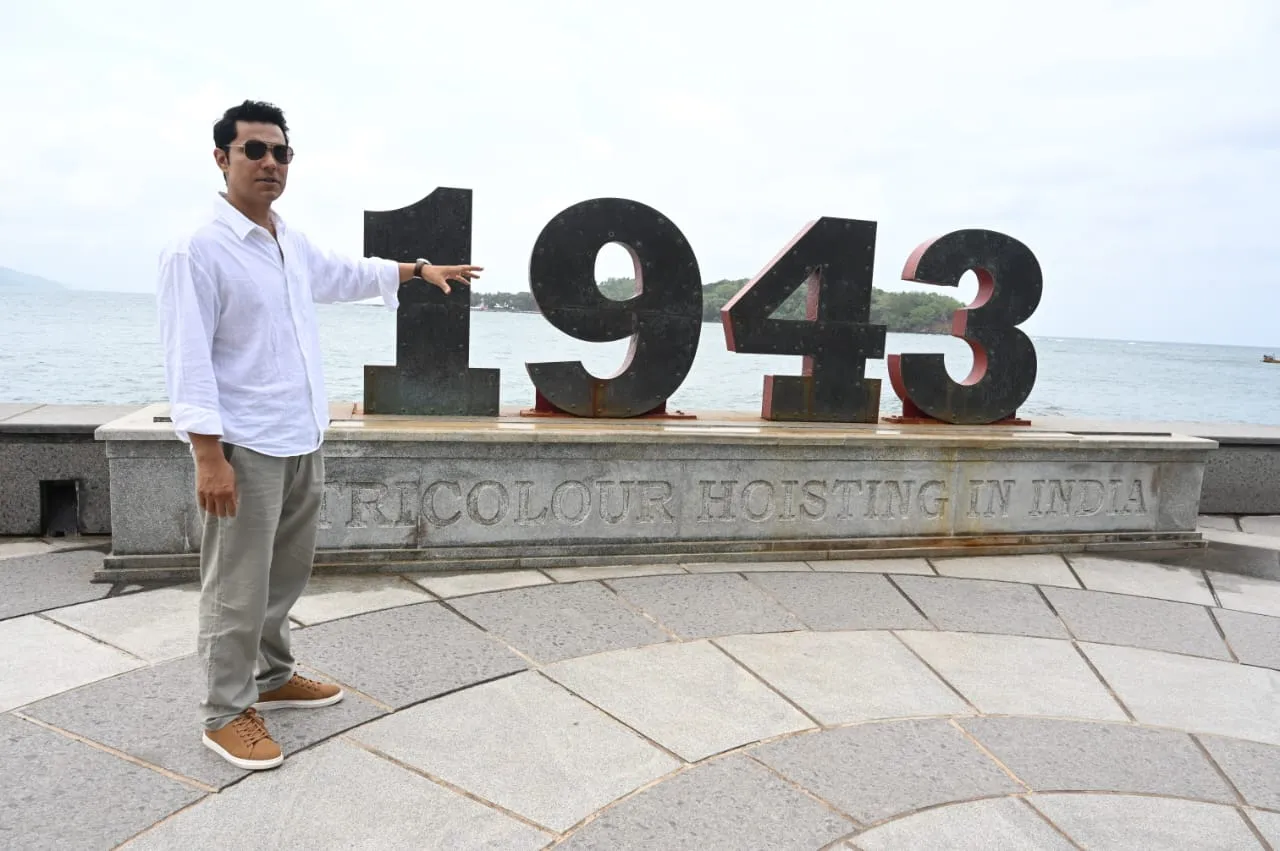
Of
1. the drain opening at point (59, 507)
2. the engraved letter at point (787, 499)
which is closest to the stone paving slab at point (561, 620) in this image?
the engraved letter at point (787, 499)

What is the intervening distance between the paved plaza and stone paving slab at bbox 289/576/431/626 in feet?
0.07

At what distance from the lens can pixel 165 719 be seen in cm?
323

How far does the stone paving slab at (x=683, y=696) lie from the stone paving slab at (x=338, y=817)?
0.80 m

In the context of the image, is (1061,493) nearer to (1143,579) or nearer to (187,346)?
(1143,579)

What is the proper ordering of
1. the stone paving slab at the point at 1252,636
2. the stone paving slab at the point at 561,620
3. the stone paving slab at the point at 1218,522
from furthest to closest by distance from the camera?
the stone paving slab at the point at 1218,522 → the stone paving slab at the point at 1252,636 → the stone paving slab at the point at 561,620

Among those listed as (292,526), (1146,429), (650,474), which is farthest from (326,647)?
(1146,429)

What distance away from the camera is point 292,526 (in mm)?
3199

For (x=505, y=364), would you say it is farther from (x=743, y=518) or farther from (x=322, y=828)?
(x=322, y=828)

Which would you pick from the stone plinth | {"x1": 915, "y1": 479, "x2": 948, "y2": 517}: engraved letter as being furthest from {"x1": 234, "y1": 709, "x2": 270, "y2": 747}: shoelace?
{"x1": 915, "y1": 479, "x2": 948, "y2": 517}: engraved letter

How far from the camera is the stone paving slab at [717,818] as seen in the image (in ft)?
8.67

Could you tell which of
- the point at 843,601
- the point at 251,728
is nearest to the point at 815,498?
the point at 843,601

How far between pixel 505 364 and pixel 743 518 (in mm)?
33167

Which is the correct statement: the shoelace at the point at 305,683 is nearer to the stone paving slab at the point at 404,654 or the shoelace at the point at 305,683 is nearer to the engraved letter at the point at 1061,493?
the stone paving slab at the point at 404,654

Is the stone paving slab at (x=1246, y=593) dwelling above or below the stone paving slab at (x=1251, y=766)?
above
